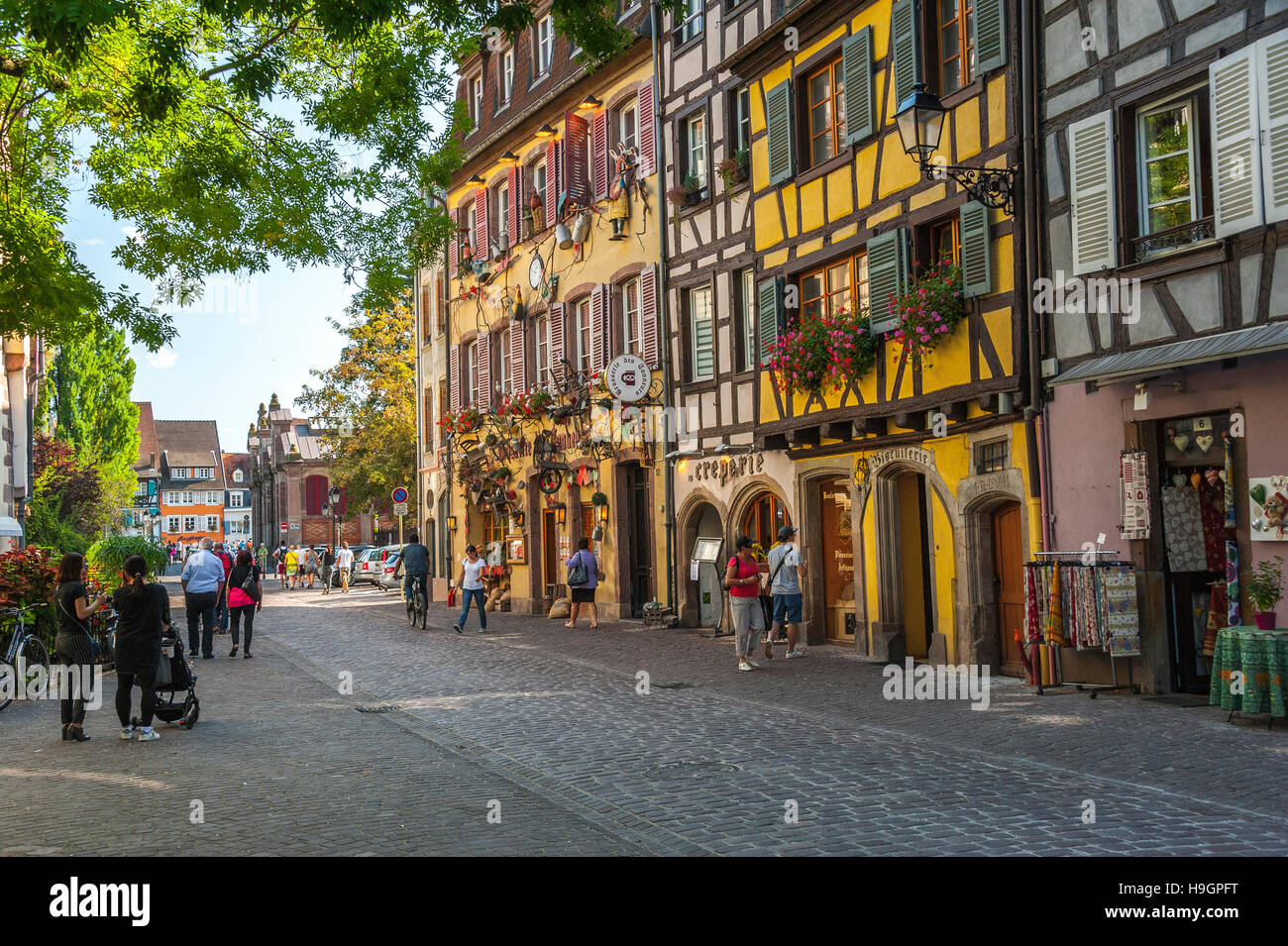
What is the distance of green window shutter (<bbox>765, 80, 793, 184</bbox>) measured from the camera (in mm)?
18922

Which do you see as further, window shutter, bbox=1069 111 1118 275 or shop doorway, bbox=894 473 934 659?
shop doorway, bbox=894 473 934 659

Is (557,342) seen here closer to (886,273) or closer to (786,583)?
(886,273)

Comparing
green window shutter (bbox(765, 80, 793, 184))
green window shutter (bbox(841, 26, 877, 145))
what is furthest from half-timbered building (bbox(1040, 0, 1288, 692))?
green window shutter (bbox(765, 80, 793, 184))

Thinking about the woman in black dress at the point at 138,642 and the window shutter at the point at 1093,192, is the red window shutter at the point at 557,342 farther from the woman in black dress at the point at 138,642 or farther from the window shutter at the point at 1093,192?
the woman in black dress at the point at 138,642

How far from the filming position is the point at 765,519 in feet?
68.7

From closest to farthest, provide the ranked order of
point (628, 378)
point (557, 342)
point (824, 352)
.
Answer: point (824, 352) < point (628, 378) < point (557, 342)

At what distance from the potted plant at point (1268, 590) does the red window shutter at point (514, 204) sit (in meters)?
21.6

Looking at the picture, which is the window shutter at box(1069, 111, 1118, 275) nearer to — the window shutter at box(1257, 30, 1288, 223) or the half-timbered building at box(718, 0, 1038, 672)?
the half-timbered building at box(718, 0, 1038, 672)

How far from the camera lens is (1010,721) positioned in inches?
446

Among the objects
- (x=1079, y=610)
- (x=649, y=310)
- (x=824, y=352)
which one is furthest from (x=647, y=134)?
(x=1079, y=610)

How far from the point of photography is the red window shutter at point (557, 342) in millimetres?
27641

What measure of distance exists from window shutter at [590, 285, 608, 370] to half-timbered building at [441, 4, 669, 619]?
0.13 feet

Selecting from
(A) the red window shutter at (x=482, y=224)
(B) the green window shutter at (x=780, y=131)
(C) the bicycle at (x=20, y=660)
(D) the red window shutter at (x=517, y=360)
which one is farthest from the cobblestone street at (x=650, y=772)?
(A) the red window shutter at (x=482, y=224)
